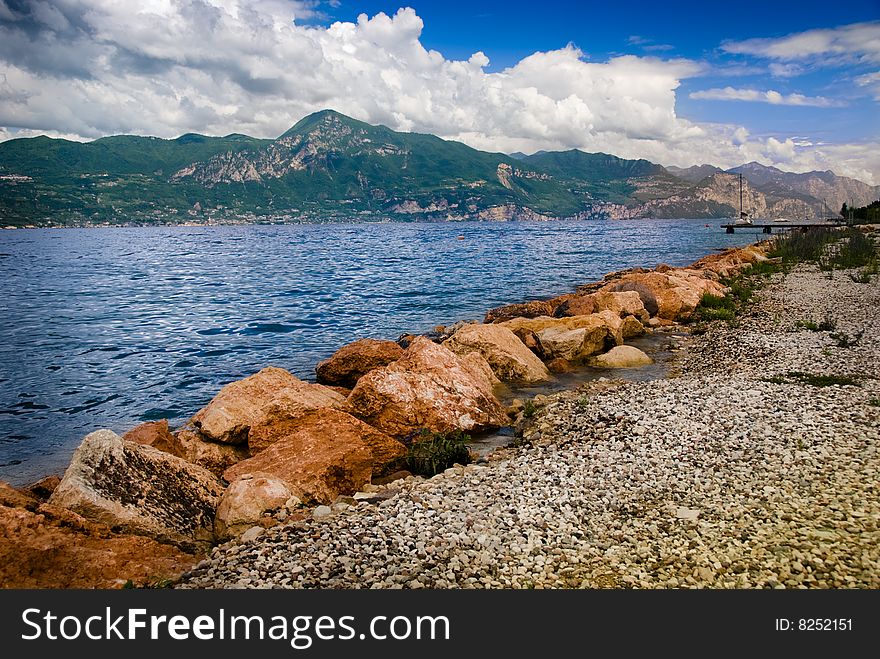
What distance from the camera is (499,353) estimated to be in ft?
62.1

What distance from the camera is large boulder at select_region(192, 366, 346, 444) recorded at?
13.1 meters

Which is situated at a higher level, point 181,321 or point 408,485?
point 181,321

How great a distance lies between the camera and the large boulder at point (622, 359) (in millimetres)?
19766

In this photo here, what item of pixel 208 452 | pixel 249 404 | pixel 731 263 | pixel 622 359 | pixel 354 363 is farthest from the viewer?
pixel 731 263

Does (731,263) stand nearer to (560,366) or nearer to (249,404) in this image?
(560,366)

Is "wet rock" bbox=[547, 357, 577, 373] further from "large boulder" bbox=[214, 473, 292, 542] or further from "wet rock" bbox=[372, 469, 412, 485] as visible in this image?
"large boulder" bbox=[214, 473, 292, 542]

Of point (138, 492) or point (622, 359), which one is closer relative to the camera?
point (138, 492)

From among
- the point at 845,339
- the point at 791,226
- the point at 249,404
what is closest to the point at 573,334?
the point at 845,339

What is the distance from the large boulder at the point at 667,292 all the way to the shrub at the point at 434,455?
1939cm

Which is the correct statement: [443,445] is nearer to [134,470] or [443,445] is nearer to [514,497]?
[514,497]

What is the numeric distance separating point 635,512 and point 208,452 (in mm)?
9569

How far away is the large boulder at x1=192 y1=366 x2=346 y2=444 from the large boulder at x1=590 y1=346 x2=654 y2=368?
10.4m

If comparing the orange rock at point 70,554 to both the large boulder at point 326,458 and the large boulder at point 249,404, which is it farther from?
the large boulder at point 249,404

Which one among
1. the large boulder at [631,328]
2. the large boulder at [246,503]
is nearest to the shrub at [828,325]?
the large boulder at [631,328]
